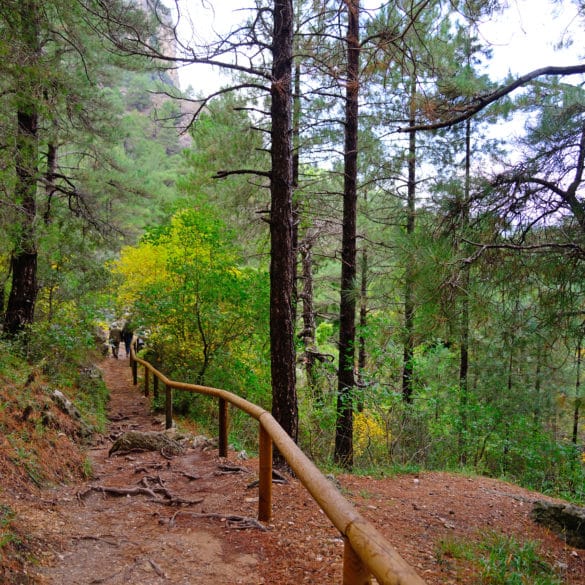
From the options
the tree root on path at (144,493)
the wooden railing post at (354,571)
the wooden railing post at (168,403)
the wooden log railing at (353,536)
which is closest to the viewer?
the wooden log railing at (353,536)

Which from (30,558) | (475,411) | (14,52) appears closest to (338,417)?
(475,411)

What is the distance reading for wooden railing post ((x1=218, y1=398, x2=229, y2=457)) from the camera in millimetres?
5184

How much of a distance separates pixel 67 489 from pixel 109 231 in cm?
741

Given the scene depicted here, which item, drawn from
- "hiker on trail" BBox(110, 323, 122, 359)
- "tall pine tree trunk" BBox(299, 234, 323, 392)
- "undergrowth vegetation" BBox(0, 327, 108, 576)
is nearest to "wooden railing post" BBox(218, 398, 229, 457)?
"undergrowth vegetation" BBox(0, 327, 108, 576)

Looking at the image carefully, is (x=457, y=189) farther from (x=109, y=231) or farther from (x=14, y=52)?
(x=109, y=231)

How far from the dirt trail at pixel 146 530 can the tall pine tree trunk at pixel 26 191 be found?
444 cm

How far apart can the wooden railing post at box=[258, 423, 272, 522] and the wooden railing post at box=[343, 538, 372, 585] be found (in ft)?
5.72

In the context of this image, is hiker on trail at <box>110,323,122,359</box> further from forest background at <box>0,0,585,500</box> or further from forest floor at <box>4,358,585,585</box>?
forest floor at <box>4,358,585,585</box>

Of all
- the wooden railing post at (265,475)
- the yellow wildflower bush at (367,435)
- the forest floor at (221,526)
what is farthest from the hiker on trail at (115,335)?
the wooden railing post at (265,475)

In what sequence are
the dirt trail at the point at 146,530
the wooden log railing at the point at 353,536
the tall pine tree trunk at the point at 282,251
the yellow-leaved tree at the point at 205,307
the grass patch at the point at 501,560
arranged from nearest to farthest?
the wooden log railing at the point at 353,536
the dirt trail at the point at 146,530
the grass patch at the point at 501,560
the tall pine tree trunk at the point at 282,251
the yellow-leaved tree at the point at 205,307

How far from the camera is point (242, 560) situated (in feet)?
10.0

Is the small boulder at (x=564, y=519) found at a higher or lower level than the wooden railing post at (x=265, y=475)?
lower

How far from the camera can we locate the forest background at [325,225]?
4703 mm

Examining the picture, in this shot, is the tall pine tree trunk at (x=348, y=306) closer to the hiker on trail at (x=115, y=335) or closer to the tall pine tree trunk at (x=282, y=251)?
the tall pine tree trunk at (x=282, y=251)
